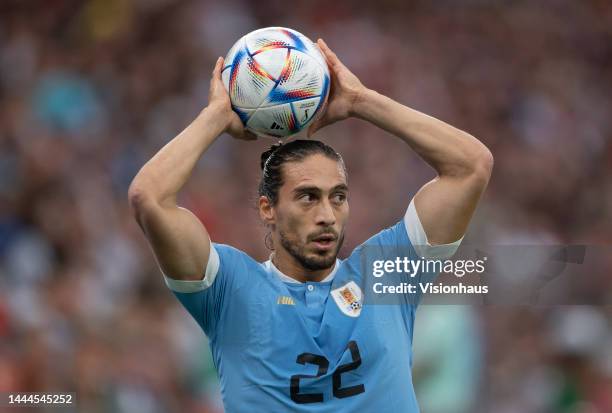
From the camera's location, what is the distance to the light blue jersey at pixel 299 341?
469 centimetres

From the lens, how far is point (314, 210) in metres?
4.94

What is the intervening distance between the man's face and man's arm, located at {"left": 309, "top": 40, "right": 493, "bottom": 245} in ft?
1.05

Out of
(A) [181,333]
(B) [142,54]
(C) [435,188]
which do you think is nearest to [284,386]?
(C) [435,188]

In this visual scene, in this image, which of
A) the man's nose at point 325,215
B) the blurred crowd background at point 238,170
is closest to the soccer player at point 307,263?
the man's nose at point 325,215

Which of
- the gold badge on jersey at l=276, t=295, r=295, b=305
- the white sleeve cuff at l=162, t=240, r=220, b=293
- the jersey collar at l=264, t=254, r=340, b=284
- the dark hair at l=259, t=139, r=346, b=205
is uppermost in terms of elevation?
the dark hair at l=259, t=139, r=346, b=205

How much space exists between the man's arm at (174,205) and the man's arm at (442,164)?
0.74 meters

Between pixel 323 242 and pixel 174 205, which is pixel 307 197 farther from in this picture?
pixel 174 205

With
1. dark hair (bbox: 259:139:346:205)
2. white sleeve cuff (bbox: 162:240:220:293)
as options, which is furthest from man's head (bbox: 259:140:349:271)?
white sleeve cuff (bbox: 162:240:220:293)

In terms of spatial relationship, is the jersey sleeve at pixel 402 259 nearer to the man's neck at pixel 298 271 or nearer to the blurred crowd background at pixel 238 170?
the man's neck at pixel 298 271

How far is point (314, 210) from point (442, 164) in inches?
23.5

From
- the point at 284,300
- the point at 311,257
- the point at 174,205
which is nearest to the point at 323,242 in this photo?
the point at 311,257

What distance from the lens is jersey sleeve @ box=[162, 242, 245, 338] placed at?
477 centimetres

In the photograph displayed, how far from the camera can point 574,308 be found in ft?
30.1

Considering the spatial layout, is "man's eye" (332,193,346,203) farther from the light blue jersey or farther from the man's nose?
the light blue jersey
